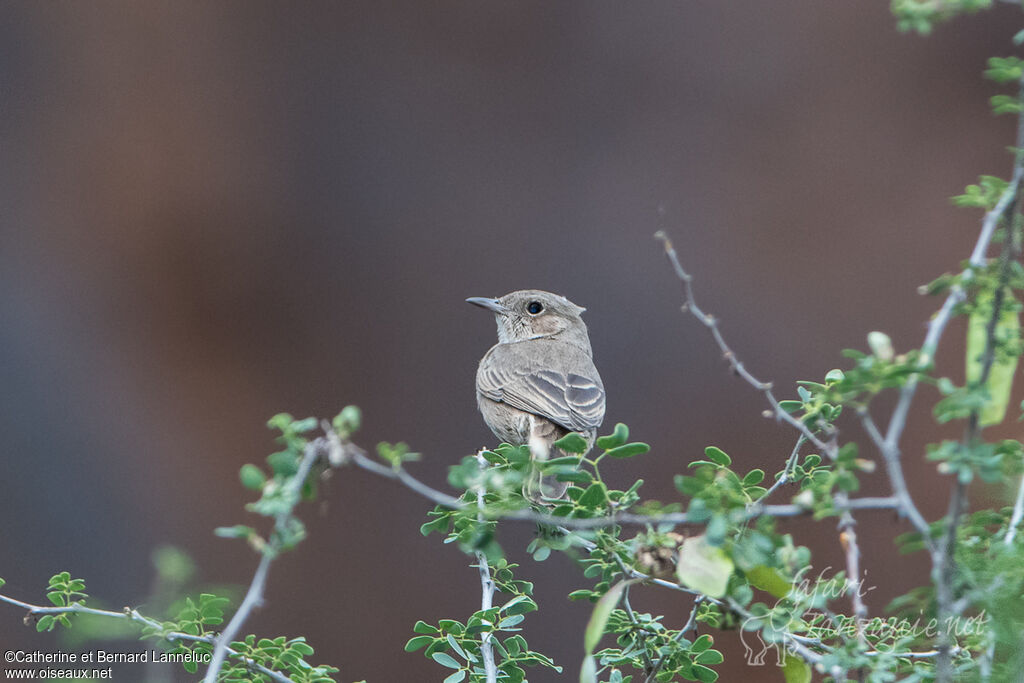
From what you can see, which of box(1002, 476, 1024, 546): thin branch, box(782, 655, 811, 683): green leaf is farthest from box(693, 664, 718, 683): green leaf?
box(1002, 476, 1024, 546): thin branch

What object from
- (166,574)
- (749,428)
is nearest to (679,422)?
(749,428)

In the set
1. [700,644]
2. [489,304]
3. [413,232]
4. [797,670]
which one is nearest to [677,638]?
[700,644]

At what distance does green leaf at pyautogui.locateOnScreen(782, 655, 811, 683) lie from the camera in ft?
6.34

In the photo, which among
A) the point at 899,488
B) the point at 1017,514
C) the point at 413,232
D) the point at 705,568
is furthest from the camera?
the point at 413,232

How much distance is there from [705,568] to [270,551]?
0.65 m

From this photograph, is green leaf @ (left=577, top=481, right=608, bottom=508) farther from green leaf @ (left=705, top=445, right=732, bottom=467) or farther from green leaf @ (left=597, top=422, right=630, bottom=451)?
green leaf @ (left=705, top=445, right=732, bottom=467)

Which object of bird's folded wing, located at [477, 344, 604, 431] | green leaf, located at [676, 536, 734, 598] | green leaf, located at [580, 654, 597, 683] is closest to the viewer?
green leaf, located at [676, 536, 734, 598]

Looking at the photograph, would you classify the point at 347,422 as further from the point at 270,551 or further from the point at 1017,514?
the point at 1017,514

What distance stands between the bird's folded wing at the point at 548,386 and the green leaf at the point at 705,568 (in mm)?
3022

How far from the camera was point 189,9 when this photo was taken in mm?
6715

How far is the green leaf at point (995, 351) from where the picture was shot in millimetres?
1466

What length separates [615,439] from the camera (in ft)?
7.21

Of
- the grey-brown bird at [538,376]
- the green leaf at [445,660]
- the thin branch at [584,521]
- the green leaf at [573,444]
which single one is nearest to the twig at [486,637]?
the green leaf at [445,660]

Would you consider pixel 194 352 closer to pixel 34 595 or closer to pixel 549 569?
pixel 34 595
